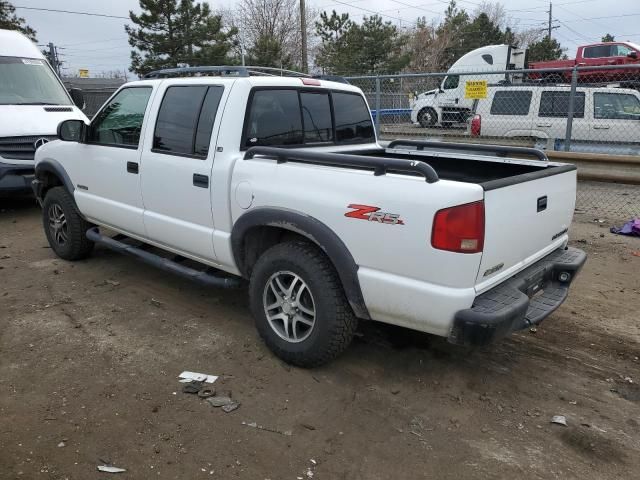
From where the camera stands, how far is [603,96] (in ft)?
33.3

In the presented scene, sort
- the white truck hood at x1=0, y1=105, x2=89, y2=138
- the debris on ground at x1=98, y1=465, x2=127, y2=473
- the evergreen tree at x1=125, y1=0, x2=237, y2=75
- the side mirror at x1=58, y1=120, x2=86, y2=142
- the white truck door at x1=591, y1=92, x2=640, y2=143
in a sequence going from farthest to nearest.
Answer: the evergreen tree at x1=125, y1=0, x2=237, y2=75, the white truck door at x1=591, y1=92, x2=640, y2=143, the white truck hood at x1=0, y1=105, x2=89, y2=138, the side mirror at x1=58, y1=120, x2=86, y2=142, the debris on ground at x1=98, y1=465, x2=127, y2=473

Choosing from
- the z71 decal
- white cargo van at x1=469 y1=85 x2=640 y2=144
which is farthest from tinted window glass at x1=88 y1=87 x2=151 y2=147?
white cargo van at x1=469 y1=85 x2=640 y2=144

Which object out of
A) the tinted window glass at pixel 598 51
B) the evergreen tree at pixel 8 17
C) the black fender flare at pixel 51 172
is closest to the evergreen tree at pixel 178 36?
the evergreen tree at pixel 8 17

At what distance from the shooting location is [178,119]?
4062 millimetres

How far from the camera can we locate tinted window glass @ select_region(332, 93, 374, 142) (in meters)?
4.40

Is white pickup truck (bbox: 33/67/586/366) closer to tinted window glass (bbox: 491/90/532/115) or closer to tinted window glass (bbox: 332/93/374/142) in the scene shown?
tinted window glass (bbox: 332/93/374/142)

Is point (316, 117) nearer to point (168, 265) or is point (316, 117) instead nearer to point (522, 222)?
point (168, 265)

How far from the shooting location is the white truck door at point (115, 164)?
4438mm

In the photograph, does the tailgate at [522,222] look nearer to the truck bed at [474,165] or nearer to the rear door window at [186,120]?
the truck bed at [474,165]

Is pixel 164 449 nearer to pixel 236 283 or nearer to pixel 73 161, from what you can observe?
pixel 236 283

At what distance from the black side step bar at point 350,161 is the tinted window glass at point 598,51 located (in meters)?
22.6

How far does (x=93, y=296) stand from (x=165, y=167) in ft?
5.02

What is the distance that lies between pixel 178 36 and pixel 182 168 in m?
31.6

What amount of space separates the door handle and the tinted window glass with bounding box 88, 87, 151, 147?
93 centimetres
